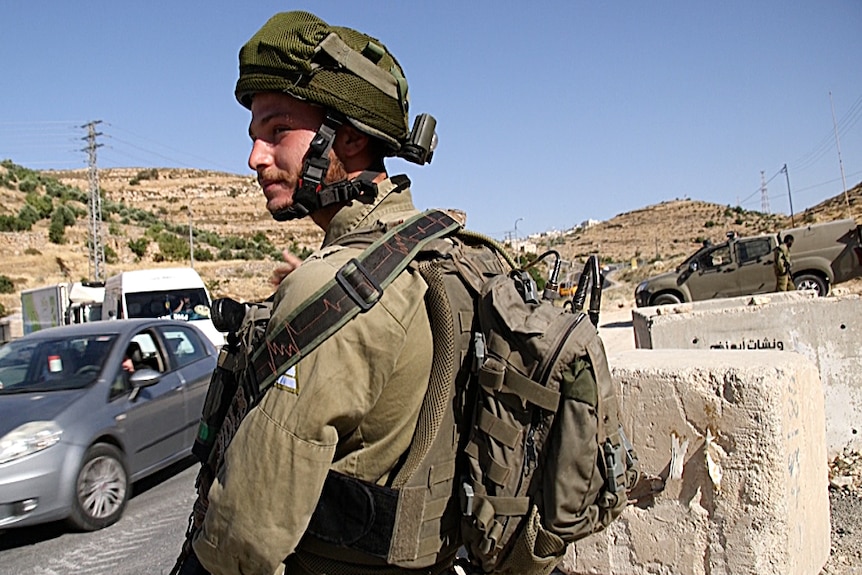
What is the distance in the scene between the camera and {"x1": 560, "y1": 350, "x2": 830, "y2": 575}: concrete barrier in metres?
2.74

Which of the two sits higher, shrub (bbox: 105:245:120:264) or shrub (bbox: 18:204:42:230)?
shrub (bbox: 18:204:42:230)

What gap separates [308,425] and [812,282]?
686 inches

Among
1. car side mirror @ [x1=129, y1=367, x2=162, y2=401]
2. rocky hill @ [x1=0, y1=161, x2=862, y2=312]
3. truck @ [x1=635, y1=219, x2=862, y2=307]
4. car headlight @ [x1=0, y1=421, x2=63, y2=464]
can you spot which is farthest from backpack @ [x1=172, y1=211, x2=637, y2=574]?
rocky hill @ [x1=0, y1=161, x2=862, y2=312]

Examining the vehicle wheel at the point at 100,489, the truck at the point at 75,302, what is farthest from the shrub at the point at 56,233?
the vehicle wheel at the point at 100,489

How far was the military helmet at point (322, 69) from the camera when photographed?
4.94 feet

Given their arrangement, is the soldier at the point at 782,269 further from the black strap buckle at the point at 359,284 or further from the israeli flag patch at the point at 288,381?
the israeli flag patch at the point at 288,381

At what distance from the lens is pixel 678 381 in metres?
2.93

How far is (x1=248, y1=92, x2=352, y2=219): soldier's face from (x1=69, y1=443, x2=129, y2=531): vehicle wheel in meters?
4.56

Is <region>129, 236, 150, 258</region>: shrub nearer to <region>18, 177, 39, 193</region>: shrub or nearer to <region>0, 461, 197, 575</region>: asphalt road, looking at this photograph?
<region>18, 177, 39, 193</region>: shrub

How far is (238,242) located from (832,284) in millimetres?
45500

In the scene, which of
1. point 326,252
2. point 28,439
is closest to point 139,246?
point 28,439

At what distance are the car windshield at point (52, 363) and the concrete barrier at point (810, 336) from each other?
4560mm

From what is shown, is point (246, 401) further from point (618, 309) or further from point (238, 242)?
point (238, 242)

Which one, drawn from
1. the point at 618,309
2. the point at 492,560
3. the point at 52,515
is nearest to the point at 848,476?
the point at 492,560
